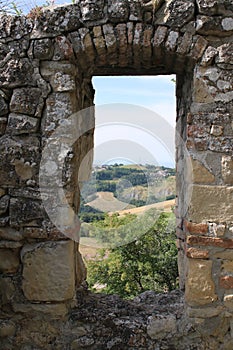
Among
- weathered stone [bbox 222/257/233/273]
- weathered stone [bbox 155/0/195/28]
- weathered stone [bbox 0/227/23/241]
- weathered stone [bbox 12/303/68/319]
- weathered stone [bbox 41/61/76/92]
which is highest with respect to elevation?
weathered stone [bbox 155/0/195/28]

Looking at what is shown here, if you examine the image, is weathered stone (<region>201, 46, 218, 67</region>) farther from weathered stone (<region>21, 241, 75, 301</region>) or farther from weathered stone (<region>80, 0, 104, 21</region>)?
weathered stone (<region>21, 241, 75, 301</region>)

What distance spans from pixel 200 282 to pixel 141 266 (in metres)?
3.65

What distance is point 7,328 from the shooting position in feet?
9.12

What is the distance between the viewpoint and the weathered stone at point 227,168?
8.45 feet

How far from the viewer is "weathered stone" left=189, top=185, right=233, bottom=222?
8.54ft

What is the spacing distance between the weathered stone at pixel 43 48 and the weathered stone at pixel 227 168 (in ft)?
4.44

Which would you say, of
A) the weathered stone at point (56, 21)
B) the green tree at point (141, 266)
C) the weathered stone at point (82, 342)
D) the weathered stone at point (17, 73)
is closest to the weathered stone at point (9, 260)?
the weathered stone at point (82, 342)

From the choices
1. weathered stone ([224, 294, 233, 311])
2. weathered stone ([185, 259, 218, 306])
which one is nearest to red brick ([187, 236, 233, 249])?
weathered stone ([185, 259, 218, 306])

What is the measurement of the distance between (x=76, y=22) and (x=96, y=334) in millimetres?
2127

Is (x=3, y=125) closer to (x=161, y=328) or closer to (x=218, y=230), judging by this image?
(x=218, y=230)

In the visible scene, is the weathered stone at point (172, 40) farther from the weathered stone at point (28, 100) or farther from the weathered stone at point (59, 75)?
the weathered stone at point (28, 100)

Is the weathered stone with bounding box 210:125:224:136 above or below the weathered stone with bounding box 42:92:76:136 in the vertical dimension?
below

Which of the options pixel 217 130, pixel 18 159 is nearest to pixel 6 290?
pixel 18 159

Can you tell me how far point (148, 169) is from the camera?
4.18 m
